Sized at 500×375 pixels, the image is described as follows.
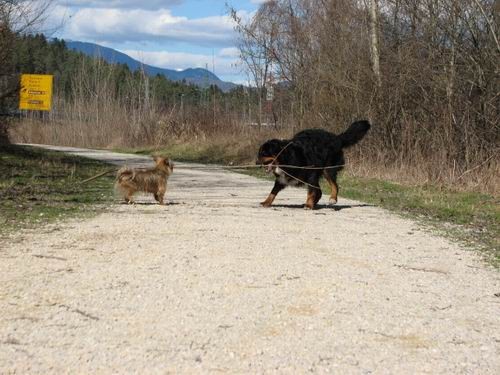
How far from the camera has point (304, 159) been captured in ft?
36.5

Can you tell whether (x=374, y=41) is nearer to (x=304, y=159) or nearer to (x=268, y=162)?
(x=304, y=159)

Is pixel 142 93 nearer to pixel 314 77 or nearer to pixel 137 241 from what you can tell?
pixel 314 77

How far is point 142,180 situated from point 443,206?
5436mm

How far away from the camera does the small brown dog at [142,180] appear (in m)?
10.7

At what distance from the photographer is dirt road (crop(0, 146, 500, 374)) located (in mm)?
3902

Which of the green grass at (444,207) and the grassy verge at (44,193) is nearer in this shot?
the green grass at (444,207)

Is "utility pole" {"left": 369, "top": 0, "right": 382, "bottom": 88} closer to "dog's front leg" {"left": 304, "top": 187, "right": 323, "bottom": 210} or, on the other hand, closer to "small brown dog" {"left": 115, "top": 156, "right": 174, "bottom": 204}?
"dog's front leg" {"left": 304, "top": 187, "right": 323, "bottom": 210}

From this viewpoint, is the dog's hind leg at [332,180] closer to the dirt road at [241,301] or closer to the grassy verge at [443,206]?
the grassy verge at [443,206]

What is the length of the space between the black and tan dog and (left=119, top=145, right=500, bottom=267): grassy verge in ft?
4.97

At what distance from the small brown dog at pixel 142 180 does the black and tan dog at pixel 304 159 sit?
164 cm

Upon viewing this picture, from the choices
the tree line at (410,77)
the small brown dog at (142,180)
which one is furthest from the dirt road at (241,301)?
the tree line at (410,77)

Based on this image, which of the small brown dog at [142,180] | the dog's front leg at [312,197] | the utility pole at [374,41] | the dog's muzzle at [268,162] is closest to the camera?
the small brown dog at [142,180]

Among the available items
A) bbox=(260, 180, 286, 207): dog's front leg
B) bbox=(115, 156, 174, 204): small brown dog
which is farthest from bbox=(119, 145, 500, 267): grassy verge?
bbox=(115, 156, 174, 204): small brown dog

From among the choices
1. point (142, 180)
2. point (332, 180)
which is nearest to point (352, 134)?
point (332, 180)
